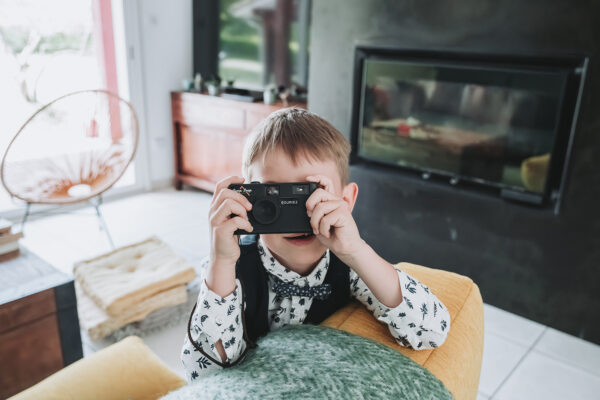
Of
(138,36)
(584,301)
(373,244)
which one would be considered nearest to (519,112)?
(584,301)

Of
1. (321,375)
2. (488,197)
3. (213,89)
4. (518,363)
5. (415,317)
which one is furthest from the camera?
(213,89)

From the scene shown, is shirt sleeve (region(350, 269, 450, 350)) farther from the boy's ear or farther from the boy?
the boy's ear

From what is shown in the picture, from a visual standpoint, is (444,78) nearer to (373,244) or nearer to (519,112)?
(519,112)

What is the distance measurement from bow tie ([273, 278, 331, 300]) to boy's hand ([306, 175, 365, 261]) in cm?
12

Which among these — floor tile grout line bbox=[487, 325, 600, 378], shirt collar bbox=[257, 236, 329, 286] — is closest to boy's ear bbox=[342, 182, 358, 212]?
shirt collar bbox=[257, 236, 329, 286]

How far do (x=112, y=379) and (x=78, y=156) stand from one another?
6.22 ft

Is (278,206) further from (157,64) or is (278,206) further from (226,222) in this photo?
(157,64)

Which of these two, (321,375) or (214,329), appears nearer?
(321,375)

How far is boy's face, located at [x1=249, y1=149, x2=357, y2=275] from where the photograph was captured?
0.76 meters

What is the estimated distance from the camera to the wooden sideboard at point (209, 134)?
10.7 ft

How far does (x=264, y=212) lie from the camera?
70 centimetres

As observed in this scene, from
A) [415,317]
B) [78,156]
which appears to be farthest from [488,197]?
[78,156]

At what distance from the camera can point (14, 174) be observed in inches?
91.2

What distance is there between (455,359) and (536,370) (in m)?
1.35
